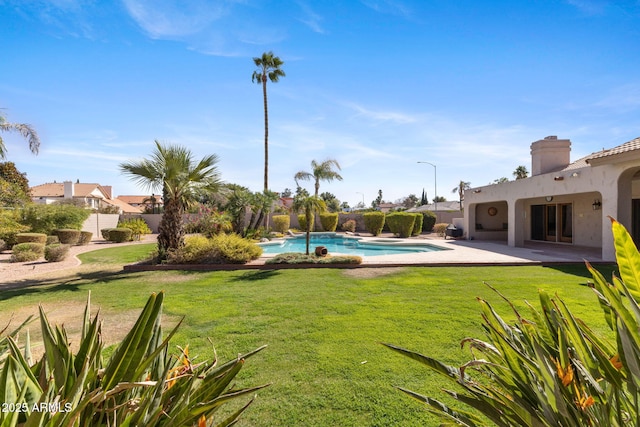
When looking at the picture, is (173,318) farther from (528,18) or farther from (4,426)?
(528,18)

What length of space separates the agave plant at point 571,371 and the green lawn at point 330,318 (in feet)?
1.87

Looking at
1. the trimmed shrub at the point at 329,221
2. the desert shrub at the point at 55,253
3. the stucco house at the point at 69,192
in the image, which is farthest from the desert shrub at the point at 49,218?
the stucco house at the point at 69,192

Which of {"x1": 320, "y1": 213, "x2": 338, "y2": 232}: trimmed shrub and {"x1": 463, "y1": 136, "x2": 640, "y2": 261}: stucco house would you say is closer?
{"x1": 463, "y1": 136, "x2": 640, "y2": 261}: stucco house

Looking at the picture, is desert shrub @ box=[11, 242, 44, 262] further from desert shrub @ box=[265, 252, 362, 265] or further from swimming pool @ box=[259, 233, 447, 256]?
desert shrub @ box=[265, 252, 362, 265]

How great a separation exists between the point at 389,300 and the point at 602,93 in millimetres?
13723

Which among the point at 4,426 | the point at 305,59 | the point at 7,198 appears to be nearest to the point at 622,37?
the point at 305,59

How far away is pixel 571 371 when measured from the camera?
1107 mm

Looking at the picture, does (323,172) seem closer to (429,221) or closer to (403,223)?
(403,223)

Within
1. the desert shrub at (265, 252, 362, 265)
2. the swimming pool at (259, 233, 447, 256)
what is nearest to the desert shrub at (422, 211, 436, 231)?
the swimming pool at (259, 233, 447, 256)

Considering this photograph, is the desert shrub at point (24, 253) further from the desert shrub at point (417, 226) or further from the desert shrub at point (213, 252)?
the desert shrub at point (417, 226)

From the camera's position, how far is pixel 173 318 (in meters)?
5.78

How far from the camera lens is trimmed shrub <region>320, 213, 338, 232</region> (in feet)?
99.2

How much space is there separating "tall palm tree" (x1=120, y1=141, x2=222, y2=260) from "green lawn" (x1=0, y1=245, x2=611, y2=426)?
2.11 metres

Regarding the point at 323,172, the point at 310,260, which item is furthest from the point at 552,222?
the point at 323,172
